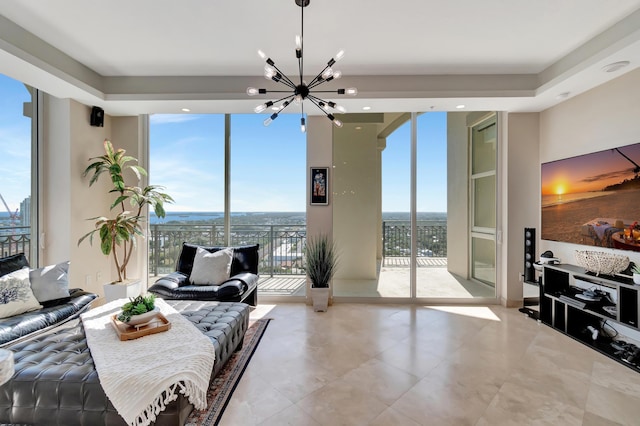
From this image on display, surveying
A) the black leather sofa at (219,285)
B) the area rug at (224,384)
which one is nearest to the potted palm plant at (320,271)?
the black leather sofa at (219,285)

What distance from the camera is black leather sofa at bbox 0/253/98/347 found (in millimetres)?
2342

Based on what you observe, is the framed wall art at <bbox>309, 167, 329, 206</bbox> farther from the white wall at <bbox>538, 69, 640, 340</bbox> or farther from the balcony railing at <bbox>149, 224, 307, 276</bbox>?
the white wall at <bbox>538, 69, 640, 340</bbox>

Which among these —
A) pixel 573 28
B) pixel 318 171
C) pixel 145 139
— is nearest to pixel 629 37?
pixel 573 28

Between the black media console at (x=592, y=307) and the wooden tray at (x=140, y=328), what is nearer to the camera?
the wooden tray at (x=140, y=328)

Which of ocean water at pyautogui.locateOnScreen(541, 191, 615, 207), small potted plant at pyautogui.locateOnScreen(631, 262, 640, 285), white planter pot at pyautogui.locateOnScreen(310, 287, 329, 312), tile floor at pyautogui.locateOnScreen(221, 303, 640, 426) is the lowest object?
tile floor at pyautogui.locateOnScreen(221, 303, 640, 426)

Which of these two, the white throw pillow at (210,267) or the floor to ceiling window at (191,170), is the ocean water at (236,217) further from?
the white throw pillow at (210,267)

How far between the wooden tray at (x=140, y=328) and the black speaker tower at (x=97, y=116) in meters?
3.02

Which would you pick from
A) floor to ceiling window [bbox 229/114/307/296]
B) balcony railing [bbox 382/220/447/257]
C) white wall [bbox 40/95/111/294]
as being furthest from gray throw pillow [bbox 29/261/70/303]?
balcony railing [bbox 382/220/447/257]

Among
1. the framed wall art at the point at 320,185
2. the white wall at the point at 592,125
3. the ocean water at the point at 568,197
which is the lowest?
the ocean water at the point at 568,197

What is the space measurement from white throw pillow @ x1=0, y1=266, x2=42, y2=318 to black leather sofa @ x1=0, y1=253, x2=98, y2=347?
0.06 metres

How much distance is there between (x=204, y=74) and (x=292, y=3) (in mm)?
1761

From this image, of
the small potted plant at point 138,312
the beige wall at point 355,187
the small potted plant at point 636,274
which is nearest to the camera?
the small potted plant at point 138,312

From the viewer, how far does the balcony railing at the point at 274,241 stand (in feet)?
14.6

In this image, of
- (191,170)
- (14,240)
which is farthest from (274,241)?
(14,240)
